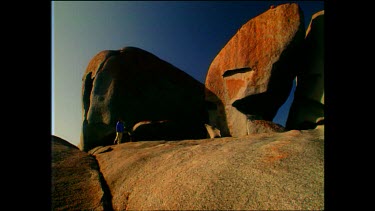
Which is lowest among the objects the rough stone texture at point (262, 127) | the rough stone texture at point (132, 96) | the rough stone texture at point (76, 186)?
the rough stone texture at point (76, 186)

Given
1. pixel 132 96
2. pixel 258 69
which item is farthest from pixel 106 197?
pixel 132 96

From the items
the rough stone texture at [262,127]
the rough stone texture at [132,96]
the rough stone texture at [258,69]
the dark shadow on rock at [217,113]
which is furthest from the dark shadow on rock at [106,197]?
the rough stone texture at [132,96]

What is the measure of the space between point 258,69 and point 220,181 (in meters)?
9.26

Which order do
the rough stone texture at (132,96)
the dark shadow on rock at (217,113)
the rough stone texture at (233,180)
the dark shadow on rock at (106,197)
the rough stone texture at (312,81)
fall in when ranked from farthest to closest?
the rough stone texture at (132,96) → the dark shadow on rock at (217,113) → the rough stone texture at (312,81) → the dark shadow on rock at (106,197) → the rough stone texture at (233,180)

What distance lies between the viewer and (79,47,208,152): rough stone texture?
1514 centimetres

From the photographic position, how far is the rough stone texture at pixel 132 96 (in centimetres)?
1514

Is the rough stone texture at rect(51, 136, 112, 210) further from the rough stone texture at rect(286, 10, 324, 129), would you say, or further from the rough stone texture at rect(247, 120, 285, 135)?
the rough stone texture at rect(286, 10, 324, 129)

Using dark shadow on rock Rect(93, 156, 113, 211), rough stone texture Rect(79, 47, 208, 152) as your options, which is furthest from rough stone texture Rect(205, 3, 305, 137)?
dark shadow on rock Rect(93, 156, 113, 211)

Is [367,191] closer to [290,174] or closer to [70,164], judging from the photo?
[290,174]

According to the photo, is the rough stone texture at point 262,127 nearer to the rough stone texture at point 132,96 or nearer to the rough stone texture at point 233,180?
the rough stone texture at point 132,96

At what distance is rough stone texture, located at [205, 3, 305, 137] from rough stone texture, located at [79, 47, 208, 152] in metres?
2.92

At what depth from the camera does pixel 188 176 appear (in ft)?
15.0

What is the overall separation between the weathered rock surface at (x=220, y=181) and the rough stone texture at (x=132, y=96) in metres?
8.90

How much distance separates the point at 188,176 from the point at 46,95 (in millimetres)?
3170
